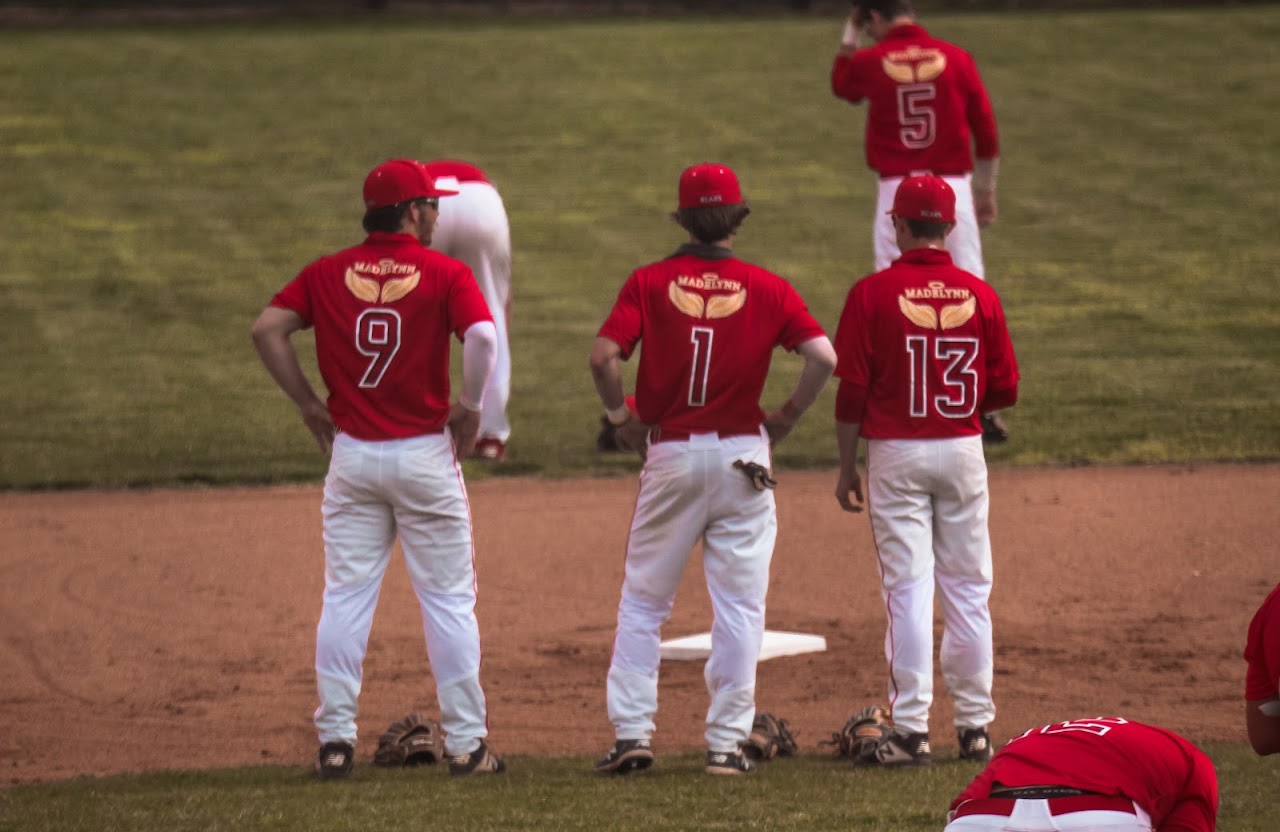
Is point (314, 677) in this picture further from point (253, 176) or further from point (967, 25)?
point (967, 25)

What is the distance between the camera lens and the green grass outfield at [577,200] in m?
12.2

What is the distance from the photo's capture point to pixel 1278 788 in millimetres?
5438

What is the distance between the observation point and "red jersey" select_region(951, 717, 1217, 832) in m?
3.29

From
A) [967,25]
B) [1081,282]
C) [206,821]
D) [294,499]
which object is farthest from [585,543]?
[967,25]

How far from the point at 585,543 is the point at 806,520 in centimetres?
125

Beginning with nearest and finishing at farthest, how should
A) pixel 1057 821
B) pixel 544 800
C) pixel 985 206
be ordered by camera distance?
pixel 1057 821, pixel 544 800, pixel 985 206

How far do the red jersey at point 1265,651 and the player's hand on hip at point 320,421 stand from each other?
368 centimetres

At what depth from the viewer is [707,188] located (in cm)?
605

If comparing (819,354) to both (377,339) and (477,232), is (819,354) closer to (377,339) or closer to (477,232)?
(377,339)

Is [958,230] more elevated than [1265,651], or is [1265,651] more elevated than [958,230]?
[1265,651]

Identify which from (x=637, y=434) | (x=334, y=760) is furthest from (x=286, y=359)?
(x=334, y=760)

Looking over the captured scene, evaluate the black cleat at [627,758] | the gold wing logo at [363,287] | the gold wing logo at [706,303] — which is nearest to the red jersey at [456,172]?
the gold wing logo at [363,287]

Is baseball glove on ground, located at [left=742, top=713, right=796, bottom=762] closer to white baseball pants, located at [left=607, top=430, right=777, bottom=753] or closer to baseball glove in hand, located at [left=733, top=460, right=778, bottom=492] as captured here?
white baseball pants, located at [left=607, top=430, right=777, bottom=753]

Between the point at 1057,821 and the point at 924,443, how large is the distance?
2999 millimetres
